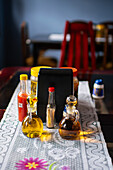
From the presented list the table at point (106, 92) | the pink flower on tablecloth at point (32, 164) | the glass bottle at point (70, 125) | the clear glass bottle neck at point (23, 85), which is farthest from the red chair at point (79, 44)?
the pink flower on tablecloth at point (32, 164)

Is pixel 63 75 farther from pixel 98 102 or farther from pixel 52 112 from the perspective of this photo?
pixel 98 102

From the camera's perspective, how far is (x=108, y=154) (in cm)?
69

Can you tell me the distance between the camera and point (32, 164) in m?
0.65

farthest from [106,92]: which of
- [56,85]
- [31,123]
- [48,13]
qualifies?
[48,13]

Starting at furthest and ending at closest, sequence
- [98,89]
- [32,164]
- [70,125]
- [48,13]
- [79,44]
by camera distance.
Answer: [48,13] → [79,44] → [98,89] → [70,125] → [32,164]

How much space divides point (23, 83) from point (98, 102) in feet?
1.30

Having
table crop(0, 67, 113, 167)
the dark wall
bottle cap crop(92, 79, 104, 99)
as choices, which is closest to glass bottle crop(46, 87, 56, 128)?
table crop(0, 67, 113, 167)

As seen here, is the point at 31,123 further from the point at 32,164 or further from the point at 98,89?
the point at 98,89

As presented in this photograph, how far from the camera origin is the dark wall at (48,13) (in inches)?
152

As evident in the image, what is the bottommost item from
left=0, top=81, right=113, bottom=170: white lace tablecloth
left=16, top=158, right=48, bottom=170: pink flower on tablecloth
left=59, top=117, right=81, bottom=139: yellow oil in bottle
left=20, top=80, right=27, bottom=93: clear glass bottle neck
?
left=0, top=81, right=113, bottom=170: white lace tablecloth

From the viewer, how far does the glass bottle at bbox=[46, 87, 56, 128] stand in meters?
0.80

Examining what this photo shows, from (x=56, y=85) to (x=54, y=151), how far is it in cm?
24

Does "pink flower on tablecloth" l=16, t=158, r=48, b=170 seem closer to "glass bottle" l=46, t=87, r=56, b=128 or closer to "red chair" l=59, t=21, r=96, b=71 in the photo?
"glass bottle" l=46, t=87, r=56, b=128

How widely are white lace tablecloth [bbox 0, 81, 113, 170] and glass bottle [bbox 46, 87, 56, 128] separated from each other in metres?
0.03
